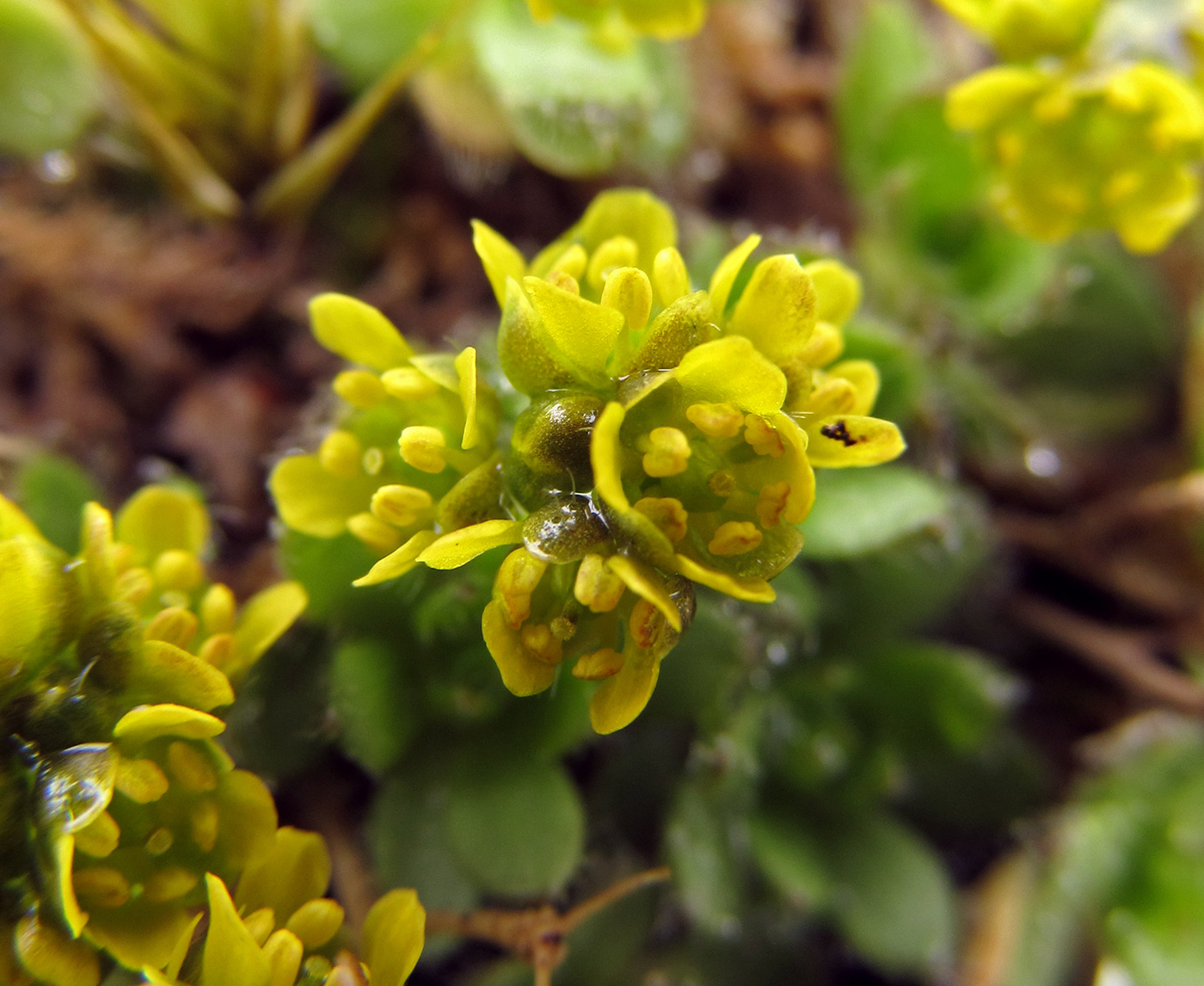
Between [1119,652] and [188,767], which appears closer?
[188,767]

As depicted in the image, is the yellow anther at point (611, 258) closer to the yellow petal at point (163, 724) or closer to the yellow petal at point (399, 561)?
the yellow petal at point (399, 561)

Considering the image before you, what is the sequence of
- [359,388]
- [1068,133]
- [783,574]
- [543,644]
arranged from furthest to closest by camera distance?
[1068,133]
[783,574]
[359,388]
[543,644]

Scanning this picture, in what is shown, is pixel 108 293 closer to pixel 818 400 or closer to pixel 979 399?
pixel 818 400

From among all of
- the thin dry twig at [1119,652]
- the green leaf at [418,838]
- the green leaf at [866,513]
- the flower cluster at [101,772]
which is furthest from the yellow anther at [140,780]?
the thin dry twig at [1119,652]

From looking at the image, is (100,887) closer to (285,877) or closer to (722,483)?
(285,877)

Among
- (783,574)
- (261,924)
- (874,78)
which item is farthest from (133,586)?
(874,78)

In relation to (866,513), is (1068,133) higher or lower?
higher

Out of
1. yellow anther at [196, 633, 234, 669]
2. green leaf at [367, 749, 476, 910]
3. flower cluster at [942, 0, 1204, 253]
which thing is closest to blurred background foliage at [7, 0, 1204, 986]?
green leaf at [367, 749, 476, 910]
